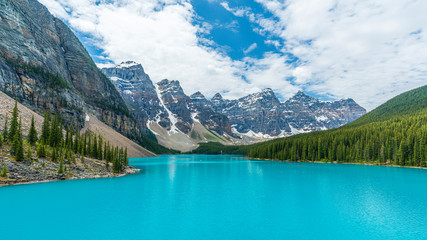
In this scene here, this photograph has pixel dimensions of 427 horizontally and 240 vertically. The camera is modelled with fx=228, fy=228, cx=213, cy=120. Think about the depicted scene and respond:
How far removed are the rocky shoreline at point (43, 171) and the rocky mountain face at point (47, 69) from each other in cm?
5929

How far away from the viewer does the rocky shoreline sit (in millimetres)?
32156

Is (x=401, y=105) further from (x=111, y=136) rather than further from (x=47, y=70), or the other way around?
(x=47, y=70)

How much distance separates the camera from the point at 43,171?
36.1 m

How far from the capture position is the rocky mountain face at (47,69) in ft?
297

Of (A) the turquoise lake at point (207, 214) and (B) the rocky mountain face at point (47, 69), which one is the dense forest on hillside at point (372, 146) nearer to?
(A) the turquoise lake at point (207, 214)

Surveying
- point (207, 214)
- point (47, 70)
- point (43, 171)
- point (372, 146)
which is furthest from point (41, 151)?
point (372, 146)

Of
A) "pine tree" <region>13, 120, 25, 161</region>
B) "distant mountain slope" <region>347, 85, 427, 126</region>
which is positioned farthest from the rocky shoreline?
"distant mountain slope" <region>347, 85, 427, 126</region>

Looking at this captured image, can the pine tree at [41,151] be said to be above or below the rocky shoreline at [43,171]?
above

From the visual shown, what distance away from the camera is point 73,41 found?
17312 centimetres

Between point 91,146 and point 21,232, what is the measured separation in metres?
44.8

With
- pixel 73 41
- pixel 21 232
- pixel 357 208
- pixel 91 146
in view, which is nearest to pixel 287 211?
pixel 357 208

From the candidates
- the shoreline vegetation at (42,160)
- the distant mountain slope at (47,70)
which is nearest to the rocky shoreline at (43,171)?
the shoreline vegetation at (42,160)

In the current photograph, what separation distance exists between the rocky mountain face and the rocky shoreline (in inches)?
2334

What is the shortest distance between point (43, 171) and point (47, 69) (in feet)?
336
